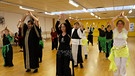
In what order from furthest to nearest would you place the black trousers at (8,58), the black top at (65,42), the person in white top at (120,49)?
the black trousers at (8,58) < the black top at (65,42) < the person in white top at (120,49)

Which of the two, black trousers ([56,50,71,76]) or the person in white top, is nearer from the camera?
the person in white top

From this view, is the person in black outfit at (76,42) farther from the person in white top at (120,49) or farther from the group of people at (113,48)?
the person in white top at (120,49)

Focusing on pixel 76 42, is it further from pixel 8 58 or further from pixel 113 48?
pixel 8 58

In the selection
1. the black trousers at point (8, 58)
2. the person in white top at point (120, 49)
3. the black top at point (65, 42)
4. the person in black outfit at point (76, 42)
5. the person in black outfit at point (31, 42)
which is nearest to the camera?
the person in white top at point (120, 49)

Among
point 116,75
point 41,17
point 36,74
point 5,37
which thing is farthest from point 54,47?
point 41,17

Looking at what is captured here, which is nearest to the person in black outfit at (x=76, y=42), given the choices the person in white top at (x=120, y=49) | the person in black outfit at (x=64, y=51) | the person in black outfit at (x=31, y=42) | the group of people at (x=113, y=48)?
the person in black outfit at (x=31, y=42)

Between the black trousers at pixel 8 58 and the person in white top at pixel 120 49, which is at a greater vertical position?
the person in white top at pixel 120 49

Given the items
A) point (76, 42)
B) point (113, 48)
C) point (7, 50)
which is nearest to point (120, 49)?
point (113, 48)

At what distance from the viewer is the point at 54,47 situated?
1061 cm

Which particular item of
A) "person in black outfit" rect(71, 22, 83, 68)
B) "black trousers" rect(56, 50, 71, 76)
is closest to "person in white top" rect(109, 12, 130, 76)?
"black trousers" rect(56, 50, 71, 76)

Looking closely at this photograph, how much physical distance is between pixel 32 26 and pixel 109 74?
2.64 metres

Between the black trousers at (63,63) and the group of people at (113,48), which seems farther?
the black trousers at (63,63)

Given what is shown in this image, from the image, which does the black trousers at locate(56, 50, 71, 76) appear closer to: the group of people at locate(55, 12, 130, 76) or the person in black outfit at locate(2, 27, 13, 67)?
the group of people at locate(55, 12, 130, 76)

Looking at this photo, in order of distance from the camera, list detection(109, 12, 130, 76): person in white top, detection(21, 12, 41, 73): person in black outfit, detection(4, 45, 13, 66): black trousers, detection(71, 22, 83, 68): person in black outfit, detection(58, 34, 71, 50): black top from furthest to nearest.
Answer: detection(4, 45, 13, 66): black trousers → detection(71, 22, 83, 68): person in black outfit → detection(21, 12, 41, 73): person in black outfit → detection(58, 34, 71, 50): black top → detection(109, 12, 130, 76): person in white top
